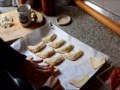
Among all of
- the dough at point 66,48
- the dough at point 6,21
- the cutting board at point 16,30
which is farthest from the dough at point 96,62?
the dough at point 6,21

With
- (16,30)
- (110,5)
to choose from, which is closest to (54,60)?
(16,30)

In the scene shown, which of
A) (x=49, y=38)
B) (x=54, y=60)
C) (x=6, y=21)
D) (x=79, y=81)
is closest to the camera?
(x=79, y=81)

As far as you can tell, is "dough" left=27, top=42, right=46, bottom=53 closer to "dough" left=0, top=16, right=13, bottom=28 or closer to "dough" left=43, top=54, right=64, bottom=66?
"dough" left=43, top=54, right=64, bottom=66

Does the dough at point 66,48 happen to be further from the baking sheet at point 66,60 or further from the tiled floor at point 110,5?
the tiled floor at point 110,5

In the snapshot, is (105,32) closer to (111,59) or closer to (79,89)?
(111,59)

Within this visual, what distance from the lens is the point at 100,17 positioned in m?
1.07

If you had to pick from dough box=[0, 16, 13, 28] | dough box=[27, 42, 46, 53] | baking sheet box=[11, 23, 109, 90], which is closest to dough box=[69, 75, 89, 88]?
baking sheet box=[11, 23, 109, 90]

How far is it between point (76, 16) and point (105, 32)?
0.19 m

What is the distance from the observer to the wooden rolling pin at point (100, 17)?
3.27 ft

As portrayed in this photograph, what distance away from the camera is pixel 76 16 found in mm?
1162

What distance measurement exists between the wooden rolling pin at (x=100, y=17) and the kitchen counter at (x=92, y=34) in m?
0.02

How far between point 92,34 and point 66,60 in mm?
192

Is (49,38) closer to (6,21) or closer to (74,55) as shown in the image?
(74,55)

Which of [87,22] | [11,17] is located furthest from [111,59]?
[11,17]
